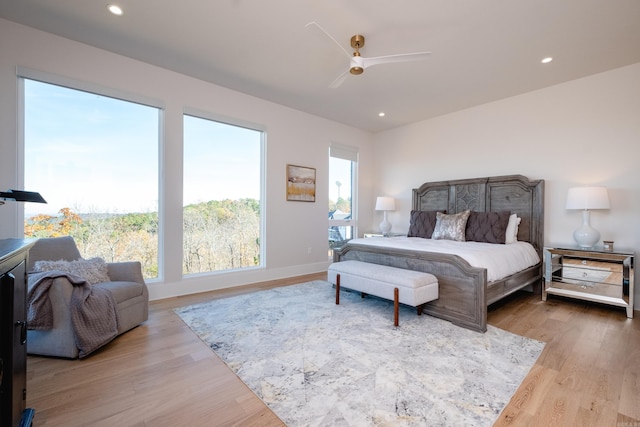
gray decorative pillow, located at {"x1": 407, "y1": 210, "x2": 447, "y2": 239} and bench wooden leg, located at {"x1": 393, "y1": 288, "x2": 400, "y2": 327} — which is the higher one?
gray decorative pillow, located at {"x1": 407, "y1": 210, "x2": 447, "y2": 239}

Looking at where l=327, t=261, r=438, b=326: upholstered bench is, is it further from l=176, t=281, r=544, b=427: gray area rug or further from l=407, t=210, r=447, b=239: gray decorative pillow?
l=407, t=210, r=447, b=239: gray decorative pillow

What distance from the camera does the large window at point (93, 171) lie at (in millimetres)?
2906

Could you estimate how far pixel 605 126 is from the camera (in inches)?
139

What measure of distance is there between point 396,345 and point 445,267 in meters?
1.02

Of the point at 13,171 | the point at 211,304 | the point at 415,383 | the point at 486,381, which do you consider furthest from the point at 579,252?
the point at 13,171

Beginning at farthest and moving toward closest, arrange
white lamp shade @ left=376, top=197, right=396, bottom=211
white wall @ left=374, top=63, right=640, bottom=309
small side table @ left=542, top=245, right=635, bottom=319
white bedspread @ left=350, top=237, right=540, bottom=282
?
1. white lamp shade @ left=376, top=197, right=396, bottom=211
2. white wall @ left=374, top=63, right=640, bottom=309
3. small side table @ left=542, top=245, right=635, bottom=319
4. white bedspread @ left=350, top=237, right=540, bottom=282

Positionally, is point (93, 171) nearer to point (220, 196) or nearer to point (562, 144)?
point (220, 196)

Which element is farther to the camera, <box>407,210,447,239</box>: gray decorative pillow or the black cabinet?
<box>407,210,447,239</box>: gray decorative pillow

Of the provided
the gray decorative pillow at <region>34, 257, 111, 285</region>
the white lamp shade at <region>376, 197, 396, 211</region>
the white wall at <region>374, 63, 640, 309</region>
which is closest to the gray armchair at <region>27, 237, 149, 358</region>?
the gray decorative pillow at <region>34, 257, 111, 285</region>

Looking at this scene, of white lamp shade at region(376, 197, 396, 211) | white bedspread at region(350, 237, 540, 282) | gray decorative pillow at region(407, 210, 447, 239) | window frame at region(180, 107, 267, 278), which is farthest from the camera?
white lamp shade at region(376, 197, 396, 211)

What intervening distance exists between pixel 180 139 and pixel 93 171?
1014 mm

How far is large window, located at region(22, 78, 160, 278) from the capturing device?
114 inches

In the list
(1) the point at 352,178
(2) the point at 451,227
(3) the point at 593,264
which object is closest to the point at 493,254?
(2) the point at 451,227

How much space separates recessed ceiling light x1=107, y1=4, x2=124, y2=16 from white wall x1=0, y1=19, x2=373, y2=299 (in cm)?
85
